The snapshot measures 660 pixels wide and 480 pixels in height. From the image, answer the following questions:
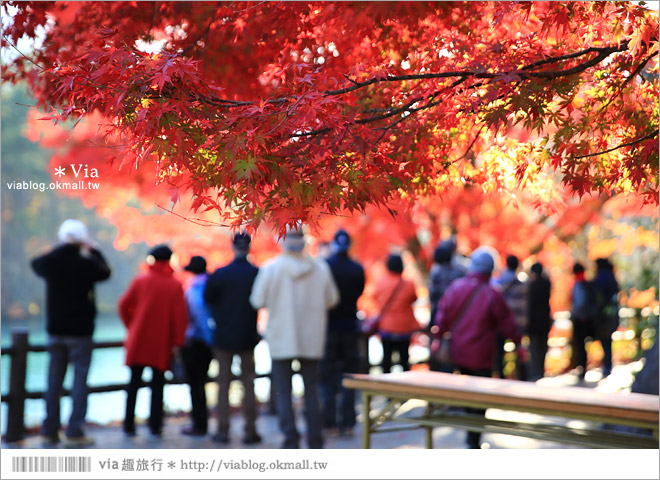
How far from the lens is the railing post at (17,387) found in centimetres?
692

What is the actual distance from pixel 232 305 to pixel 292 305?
622 millimetres

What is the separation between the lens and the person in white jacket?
6.70 meters

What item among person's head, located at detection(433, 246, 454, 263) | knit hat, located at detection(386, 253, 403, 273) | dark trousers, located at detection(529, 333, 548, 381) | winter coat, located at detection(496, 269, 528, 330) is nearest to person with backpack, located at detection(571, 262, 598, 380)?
dark trousers, located at detection(529, 333, 548, 381)

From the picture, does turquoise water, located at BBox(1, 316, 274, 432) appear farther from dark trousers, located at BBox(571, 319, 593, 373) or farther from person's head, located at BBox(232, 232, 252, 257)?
dark trousers, located at BBox(571, 319, 593, 373)

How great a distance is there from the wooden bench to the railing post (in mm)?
2960

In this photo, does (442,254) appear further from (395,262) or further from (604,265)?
(604,265)

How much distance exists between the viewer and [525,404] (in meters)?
4.91

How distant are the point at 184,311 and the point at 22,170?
754 inches

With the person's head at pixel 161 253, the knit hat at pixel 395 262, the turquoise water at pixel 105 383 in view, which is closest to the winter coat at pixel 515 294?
the knit hat at pixel 395 262

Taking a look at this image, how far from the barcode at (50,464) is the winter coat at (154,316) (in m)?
3.13

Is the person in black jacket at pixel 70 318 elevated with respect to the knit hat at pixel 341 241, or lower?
lower

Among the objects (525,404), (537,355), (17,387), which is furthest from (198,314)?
(537,355)

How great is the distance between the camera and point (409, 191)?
148 inches

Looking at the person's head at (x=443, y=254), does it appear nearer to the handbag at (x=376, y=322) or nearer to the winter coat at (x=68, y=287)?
the handbag at (x=376, y=322)
